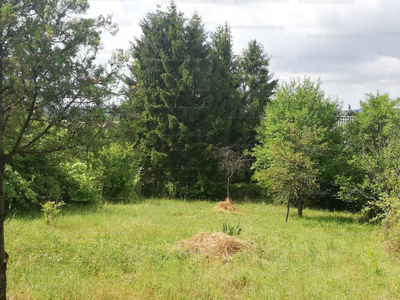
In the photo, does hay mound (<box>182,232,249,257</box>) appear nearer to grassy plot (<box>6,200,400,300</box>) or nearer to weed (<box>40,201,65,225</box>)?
grassy plot (<box>6,200,400,300</box>)

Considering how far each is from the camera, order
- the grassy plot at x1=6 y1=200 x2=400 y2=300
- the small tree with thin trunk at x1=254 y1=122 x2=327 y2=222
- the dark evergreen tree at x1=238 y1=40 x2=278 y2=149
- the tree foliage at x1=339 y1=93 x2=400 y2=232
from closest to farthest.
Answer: the grassy plot at x1=6 y1=200 x2=400 y2=300, the tree foliage at x1=339 y1=93 x2=400 y2=232, the small tree with thin trunk at x1=254 y1=122 x2=327 y2=222, the dark evergreen tree at x1=238 y1=40 x2=278 y2=149

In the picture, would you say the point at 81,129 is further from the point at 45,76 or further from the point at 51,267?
the point at 51,267

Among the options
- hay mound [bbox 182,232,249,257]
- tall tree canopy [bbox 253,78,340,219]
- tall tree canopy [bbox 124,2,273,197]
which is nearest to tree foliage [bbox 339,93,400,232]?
tall tree canopy [bbox 253,78,340,219]

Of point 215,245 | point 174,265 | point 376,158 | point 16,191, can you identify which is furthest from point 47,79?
point 376,158

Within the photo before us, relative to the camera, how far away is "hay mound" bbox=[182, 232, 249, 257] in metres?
6.47

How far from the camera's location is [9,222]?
7973 mm

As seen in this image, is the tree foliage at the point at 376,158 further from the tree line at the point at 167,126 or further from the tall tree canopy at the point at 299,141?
the tall tree canopy at the point at 299,141

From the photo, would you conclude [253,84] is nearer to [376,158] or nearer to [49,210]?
[376,158]

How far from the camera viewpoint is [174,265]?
5.70 metres

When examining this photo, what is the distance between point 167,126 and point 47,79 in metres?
14.7

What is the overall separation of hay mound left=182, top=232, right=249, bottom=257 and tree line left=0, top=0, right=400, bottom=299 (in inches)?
118

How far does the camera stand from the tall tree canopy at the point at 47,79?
327 centimetres

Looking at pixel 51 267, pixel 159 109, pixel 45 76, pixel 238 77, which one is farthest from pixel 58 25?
pixel 238 77

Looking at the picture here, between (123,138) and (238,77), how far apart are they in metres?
20.2
